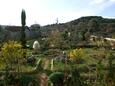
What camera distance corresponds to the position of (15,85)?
27109mm

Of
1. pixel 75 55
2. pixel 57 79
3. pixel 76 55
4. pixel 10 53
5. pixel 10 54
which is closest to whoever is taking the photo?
pixel 57 79

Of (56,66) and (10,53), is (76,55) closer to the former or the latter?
(56,66)

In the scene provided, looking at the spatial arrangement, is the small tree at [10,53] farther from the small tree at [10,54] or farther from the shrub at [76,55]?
the shrub at [76,55]

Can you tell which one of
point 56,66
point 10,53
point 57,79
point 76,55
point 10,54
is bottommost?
point 56,66

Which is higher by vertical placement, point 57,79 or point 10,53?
point 10,53

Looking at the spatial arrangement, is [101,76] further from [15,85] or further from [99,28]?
[99,28]

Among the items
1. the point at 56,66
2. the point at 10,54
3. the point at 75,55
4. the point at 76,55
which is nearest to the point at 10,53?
the point at 10,54

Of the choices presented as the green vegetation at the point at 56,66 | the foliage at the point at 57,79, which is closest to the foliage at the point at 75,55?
the green vegetation at the point at 56,66

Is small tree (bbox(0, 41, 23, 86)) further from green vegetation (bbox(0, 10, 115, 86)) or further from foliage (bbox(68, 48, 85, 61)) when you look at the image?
foliage (bbox(68, 48, 85, 61))

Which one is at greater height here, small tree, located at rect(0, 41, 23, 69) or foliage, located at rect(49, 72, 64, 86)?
small tree, located at rect(0, 41, 23, 69)

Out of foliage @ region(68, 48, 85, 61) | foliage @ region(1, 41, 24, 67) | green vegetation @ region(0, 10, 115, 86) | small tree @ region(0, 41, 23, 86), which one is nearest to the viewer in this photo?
green vegetation @ region(0, 10, 115, 86)

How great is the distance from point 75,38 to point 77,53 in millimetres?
28410

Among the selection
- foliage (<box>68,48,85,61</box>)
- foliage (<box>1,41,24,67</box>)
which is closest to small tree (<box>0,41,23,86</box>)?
foliage (<box>1,41,24,67</box>)

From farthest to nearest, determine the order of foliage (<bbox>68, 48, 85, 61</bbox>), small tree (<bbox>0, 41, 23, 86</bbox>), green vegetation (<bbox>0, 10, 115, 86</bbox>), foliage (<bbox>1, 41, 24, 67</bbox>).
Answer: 1. foliage (<bbox>68, 48, 85, 61</bbox>)
2. foliage (<bbox>1, 41, 24, 67</bbox>)
3. small tree (<bbox>0, 41, 23, 86</bbox>)
4. green vegetation (<bbox>0, 10, 115, 86</bbox>)
